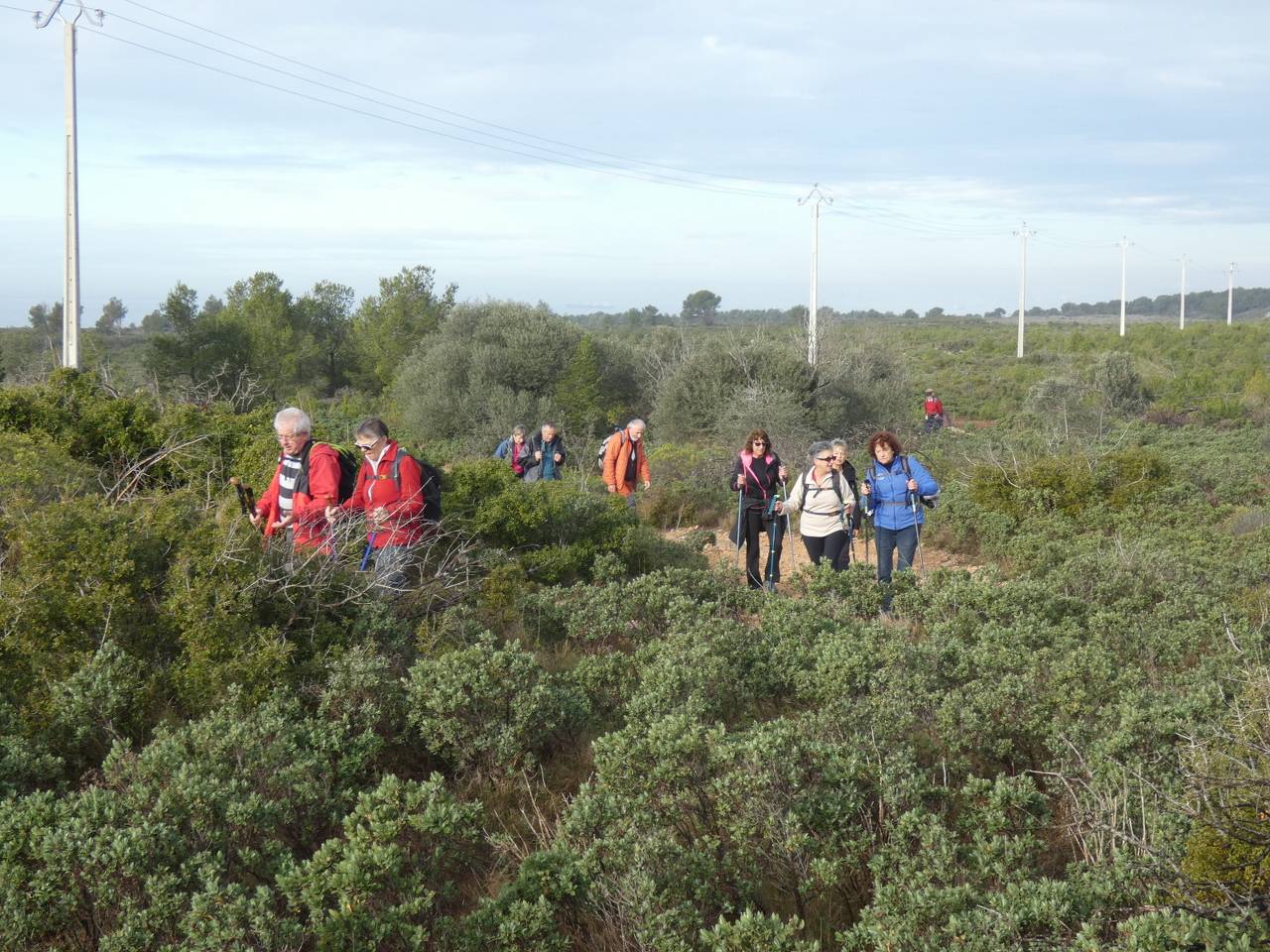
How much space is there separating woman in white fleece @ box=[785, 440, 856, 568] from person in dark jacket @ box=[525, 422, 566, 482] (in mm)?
4621

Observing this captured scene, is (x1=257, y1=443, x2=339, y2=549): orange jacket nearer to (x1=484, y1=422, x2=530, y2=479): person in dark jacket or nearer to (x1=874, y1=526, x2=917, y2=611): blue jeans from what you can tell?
(x1=874, y1=526, x2=917, y2=611): blue jeans

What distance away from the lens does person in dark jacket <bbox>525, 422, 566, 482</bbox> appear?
40.6 feet

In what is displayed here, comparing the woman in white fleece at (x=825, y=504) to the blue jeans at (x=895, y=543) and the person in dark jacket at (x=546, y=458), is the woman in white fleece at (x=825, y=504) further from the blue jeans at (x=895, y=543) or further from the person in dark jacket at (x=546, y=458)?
the person in dark jacket at (x=546, y=458)

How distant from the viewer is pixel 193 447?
8844 mm

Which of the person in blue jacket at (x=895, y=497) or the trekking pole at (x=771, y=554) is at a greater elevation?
the person in blue jacket at (x=895, y=497)

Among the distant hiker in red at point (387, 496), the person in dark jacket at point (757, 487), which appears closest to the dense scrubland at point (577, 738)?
the distant hiker in red at point (387, 496)

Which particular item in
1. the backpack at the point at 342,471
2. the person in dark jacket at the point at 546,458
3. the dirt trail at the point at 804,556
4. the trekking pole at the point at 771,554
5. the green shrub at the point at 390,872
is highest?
the backpack at the point at 342,471

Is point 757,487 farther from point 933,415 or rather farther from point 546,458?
point 933,415

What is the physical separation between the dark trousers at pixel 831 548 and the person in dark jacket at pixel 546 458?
4633 mm

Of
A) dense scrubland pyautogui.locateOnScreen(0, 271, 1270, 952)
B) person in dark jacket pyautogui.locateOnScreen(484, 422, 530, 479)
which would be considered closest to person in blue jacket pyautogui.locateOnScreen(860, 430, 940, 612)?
dense scrubland pyautogui.locateOnScreen(0, 271, 1270, 952)

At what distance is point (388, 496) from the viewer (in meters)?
6.14

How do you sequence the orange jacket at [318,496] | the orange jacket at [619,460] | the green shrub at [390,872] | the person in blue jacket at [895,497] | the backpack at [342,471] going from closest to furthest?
the green shrub at [390,872] → the orange jacket at [318,496] → the backpack at [342,471] → the person in blue jacket at [895,497] → the orange jacket at [619,460]

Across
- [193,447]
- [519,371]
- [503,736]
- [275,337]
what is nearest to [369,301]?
[275,337]

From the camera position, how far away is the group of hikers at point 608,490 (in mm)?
6043
